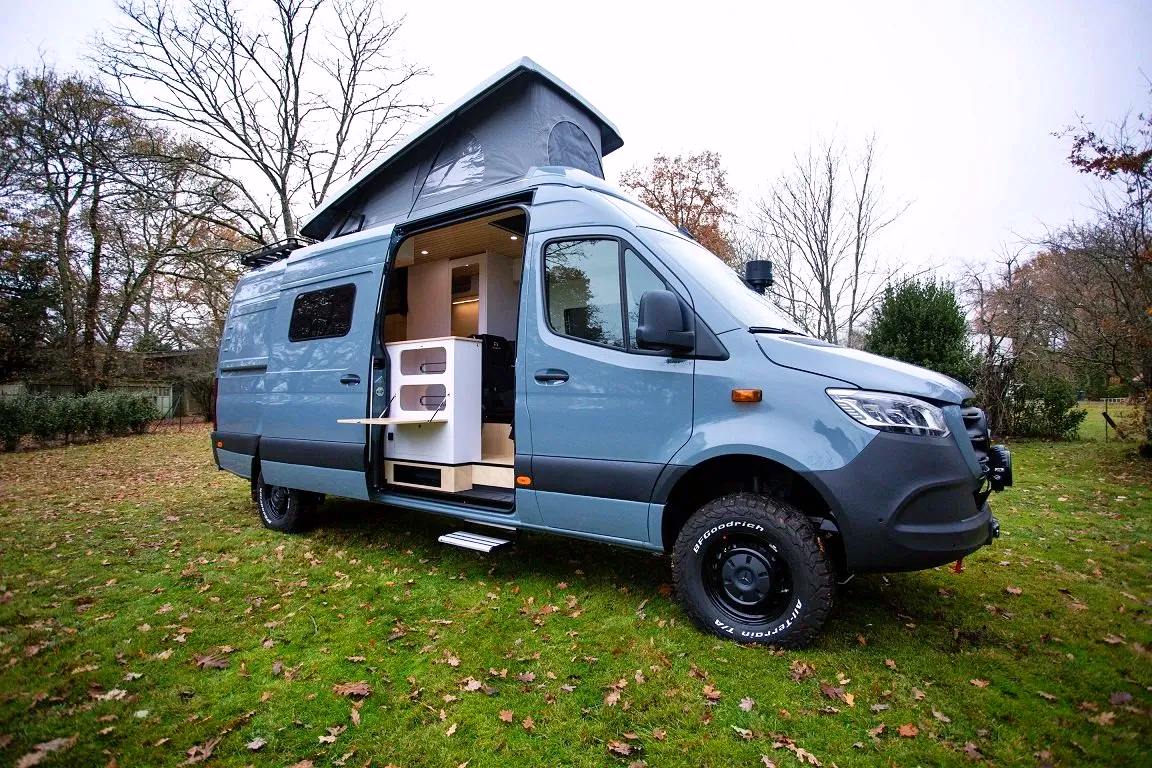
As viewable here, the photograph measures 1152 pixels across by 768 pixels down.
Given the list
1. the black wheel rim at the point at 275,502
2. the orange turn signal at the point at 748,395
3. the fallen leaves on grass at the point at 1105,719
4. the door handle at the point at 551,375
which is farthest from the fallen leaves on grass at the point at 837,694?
the black wheel rim at the point at 275,502

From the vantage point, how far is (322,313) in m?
5.28

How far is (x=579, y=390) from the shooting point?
3572mm

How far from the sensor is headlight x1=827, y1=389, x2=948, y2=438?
2764 millimetres

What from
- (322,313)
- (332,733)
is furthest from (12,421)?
(332,733)

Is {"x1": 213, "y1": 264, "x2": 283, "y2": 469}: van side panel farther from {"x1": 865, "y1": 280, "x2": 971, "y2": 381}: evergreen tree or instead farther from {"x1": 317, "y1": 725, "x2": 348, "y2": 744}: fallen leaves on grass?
{"x1": 865, "y1": 280, "x2": 971, "y2": 381}: evergreen tree

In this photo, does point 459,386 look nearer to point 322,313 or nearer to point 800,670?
point 322,313

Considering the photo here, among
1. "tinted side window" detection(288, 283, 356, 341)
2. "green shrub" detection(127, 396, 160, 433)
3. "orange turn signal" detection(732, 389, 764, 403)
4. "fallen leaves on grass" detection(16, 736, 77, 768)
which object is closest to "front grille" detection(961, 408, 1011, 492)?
"orange turn signal" detection(732, 389, 764, 403)

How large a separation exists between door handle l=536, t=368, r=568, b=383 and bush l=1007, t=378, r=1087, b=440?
13.5 metres

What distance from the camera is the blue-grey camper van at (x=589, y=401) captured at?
2.84 meters

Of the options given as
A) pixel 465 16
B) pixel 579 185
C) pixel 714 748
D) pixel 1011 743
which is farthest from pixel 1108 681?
pixel 465 16

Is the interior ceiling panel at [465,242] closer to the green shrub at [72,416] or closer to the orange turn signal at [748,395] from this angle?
the orange turn signal at [748,395]

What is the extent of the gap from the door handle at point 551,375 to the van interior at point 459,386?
1.69 ft

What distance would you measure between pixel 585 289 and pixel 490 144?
6.47 feet

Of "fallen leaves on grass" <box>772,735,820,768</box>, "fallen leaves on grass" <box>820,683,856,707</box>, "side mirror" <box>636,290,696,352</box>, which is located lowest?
"fallen leaves on grass" <box>772,735,820,768</box>
